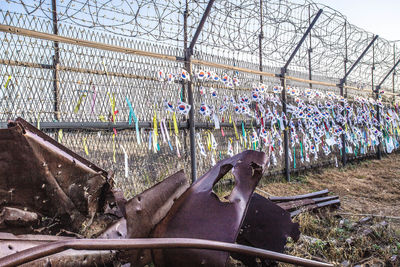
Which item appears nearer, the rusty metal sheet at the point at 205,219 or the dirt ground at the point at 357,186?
the rusty metal sheet at the point at 205,219

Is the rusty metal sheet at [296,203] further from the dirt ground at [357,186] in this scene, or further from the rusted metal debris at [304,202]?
the dirt ground at [357,186]

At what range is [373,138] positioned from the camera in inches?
344

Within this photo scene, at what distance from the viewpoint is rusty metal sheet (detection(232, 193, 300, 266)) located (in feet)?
4.67

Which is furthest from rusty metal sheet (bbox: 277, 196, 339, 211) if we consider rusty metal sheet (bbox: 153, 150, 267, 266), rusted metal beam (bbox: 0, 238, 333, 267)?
rusted metal beam (bbox: 0, 238, 333, 267)

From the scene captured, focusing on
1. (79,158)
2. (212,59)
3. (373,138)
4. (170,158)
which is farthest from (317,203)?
(373,138)

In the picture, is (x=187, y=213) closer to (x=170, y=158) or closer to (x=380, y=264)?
(x=380, y=264)

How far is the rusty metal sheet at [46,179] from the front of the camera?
1045mm

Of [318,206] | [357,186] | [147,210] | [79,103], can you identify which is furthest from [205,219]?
[357,186]

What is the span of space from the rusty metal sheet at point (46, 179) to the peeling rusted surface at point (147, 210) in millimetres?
246

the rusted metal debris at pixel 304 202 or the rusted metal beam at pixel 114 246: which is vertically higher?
the rusted metal beam at pixel 114 246

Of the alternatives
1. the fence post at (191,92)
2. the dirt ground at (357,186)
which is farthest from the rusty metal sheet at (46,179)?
the dirt ground at (357,186)

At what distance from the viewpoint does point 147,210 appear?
1104 millimetres

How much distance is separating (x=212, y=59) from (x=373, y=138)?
6495 mm

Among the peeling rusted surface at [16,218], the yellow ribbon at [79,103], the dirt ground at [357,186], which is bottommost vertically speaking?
the dirt ground at [357,186]
